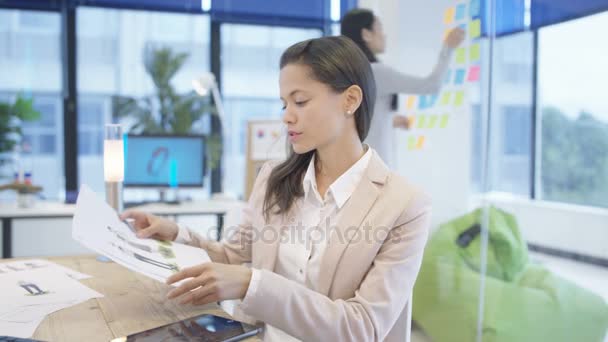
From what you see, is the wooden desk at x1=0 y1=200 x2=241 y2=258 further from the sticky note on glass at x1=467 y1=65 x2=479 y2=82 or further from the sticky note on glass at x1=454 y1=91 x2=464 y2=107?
the sticky note on glass at x1=467 y1=65 x2=479 y2=82

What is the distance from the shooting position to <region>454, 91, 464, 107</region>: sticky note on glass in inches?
95.8

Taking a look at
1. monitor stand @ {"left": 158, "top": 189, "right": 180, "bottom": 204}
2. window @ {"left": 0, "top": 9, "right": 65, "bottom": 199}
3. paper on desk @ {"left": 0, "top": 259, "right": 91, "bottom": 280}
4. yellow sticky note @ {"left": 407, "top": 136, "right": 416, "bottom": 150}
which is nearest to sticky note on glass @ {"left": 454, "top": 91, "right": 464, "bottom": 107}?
yellow sticky note @ {"left": 407, "top": 136, "right": 416, "bottom": 150}

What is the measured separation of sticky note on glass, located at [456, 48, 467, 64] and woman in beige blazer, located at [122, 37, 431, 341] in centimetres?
131

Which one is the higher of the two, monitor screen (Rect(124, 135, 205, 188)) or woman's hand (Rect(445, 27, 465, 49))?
woman's hand (Rect(445, 27, 465, 49))

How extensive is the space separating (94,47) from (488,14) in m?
3.90

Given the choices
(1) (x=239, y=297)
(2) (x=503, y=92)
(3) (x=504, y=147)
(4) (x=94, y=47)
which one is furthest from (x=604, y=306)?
(4) (x=94, y=47)

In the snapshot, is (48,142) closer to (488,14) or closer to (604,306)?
(488,14)

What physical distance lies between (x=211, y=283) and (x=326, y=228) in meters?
0.36

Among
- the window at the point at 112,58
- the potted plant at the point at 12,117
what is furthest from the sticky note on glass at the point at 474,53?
the potted plant at the point at 12,117

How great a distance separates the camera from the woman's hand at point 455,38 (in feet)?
7.90

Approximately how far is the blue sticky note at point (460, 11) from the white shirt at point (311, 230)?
1420 millimetres

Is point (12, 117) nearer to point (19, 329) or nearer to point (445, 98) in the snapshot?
point (445, 98)

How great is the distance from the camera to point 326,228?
119 cm

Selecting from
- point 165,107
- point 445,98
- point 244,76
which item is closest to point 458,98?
point 445,98
